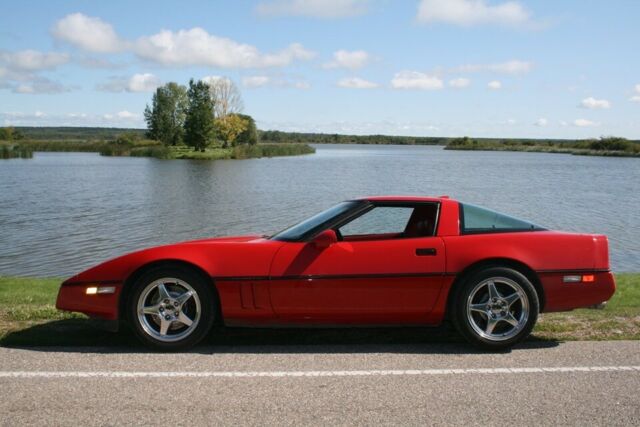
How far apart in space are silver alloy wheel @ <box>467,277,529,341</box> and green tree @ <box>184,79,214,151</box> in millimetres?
91648

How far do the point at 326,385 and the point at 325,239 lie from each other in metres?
1.34

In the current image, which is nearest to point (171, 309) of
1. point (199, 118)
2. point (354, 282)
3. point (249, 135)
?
point (354, 282)

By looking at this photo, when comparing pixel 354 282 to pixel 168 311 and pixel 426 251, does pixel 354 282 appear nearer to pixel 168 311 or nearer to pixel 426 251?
pixel 426 251

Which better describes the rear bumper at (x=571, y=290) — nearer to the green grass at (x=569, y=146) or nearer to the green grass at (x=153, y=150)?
the green grass at (x=153, y=150)

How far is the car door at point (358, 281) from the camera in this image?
5.27 metres

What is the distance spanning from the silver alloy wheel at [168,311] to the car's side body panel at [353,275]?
0.63 feet

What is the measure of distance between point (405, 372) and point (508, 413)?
0.97 metres

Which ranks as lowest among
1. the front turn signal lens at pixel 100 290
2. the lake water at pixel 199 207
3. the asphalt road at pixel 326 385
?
the lake water at pixel 199 207

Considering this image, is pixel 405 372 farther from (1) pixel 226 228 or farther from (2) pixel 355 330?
(1) pixel 226 228

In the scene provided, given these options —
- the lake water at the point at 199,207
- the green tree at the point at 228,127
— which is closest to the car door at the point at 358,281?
the lake water at the point at 199,207

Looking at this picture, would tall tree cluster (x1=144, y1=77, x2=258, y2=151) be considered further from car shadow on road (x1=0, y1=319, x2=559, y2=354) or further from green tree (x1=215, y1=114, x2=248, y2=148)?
car shadow on road (x1=0, y1=319, x2=559, y2=354)

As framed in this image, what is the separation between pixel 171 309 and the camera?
529cm

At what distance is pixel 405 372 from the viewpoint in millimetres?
4637

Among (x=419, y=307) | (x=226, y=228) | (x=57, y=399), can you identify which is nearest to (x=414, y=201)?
(x=419, y=307)
